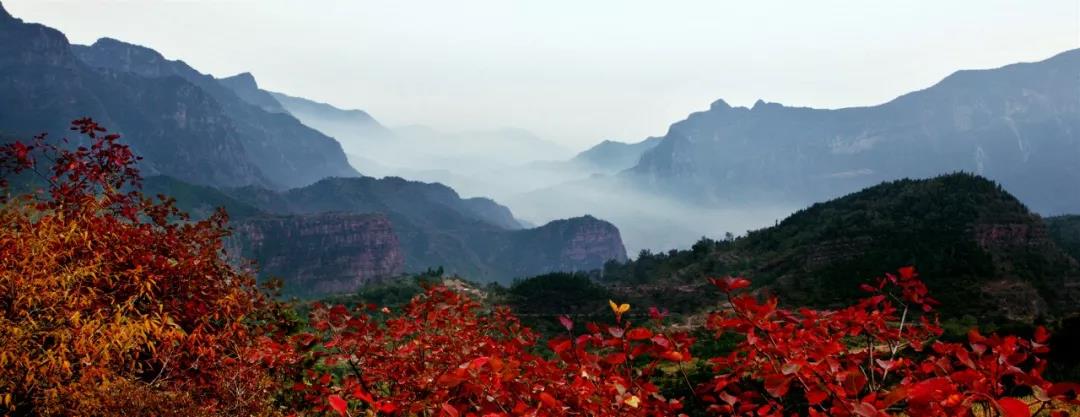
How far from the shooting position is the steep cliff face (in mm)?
164000

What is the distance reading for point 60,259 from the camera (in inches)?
311

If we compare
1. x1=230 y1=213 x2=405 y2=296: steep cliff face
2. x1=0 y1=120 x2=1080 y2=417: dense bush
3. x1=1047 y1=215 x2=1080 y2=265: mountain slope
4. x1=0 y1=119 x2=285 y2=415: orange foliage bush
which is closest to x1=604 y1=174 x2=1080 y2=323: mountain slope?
x1=1047 y1=215 x2=1080 y2=265: mountain slope

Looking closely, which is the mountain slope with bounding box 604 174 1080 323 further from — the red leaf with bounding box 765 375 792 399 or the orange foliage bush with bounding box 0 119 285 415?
the orange foliage bush with bounding box 0 119 285 415

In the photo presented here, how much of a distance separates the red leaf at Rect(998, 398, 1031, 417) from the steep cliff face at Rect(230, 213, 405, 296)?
17210cm

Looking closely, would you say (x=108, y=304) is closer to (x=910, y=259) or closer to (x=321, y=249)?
(x=910, y=259)

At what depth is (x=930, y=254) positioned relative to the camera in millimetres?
59500

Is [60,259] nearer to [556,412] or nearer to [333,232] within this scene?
[556,412]

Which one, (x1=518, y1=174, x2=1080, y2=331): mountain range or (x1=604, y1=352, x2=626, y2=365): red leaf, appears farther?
(x1=518, y1=174, x2=1080, y2=331): mountain range

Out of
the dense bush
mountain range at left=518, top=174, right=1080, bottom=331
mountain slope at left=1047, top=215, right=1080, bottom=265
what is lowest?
mountain slope at left=1047, top=215, right=1080, bottom=265

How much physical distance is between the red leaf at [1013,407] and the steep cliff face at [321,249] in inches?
6775

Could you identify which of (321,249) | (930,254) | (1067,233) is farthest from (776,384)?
(321,249)

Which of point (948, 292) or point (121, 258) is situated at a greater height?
point (121, 258)

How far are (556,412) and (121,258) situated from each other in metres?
7.28

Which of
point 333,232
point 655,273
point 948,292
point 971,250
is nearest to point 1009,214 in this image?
point 971,250
